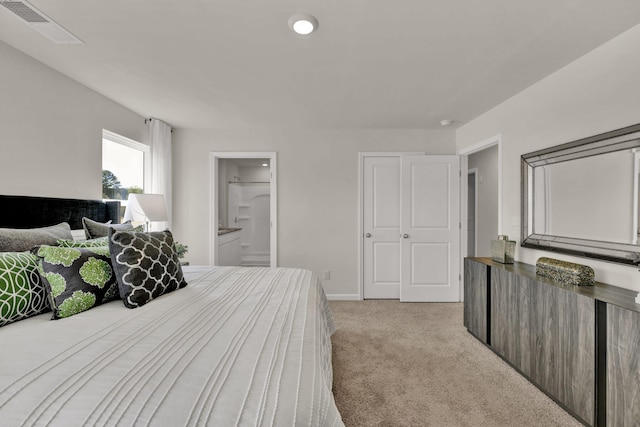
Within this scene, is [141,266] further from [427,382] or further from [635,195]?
[635,195]

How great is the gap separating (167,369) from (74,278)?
92 cm

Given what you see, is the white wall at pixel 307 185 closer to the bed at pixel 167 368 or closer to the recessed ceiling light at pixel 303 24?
the recessed ceiling light at pixel 303 24

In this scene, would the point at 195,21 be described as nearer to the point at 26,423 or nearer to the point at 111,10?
the point at 111,10

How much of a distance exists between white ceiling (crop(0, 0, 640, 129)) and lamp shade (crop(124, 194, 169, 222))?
1.06 metres

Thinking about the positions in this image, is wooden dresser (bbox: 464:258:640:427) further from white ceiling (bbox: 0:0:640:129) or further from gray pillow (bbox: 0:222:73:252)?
gray pillow (bbox: 0:222:73:252)

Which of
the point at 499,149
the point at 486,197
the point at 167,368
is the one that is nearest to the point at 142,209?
the point at 167,368

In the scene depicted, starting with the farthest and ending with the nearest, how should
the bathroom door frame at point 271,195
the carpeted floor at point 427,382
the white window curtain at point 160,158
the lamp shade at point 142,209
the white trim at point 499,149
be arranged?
the bathroom door frame at point 271,195 < the white window curtain at point 160,158 < the white trim at point 499,149 < the lamp shade at point 142,209 < the carpeted floor at point 427,382

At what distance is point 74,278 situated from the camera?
4.74ft

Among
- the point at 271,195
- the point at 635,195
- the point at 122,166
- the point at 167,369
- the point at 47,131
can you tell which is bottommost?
the point at 167,369

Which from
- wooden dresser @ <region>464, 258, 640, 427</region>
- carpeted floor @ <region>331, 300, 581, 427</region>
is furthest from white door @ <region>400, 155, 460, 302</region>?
wooden dresser @ <region>464, 258, 640, 427</region>

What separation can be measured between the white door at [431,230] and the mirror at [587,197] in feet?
4.37

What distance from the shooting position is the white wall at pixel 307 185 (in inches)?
164

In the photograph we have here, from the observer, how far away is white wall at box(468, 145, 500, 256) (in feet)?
15.8

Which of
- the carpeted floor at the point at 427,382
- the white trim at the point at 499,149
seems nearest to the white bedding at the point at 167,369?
the carpeted floor at the point at 427,382
